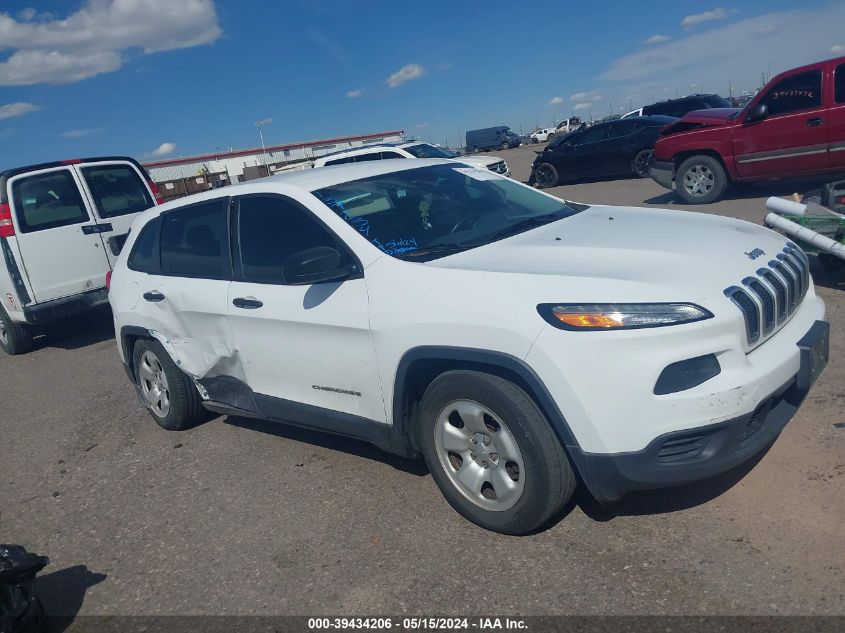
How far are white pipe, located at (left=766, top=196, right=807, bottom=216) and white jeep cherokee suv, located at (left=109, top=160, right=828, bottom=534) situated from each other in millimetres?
2626

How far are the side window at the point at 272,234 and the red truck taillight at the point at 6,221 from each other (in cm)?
497

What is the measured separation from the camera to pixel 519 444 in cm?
306

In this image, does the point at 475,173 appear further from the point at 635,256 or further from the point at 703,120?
the point at 703,120

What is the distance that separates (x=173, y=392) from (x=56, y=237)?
13.7 feet

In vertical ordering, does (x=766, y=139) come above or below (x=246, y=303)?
below

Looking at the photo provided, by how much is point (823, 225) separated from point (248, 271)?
15.5ft

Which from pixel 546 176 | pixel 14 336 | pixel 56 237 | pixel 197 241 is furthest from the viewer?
pixel 546 176

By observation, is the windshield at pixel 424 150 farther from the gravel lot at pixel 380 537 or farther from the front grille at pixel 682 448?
the front grille at pixel 682 448

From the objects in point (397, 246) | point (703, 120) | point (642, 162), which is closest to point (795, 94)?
point (703, 120)

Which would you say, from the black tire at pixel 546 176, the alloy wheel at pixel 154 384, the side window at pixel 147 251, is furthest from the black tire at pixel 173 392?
the black tire at pixel 546 176

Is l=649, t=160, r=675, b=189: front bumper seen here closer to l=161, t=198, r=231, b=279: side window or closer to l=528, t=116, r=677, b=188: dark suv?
l=528, t=116, r=677, b=188: dark suv

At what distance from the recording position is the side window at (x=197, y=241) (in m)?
4.45

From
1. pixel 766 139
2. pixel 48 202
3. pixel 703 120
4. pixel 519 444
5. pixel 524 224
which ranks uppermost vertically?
pixel 48 202

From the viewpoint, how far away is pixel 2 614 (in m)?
2.90
